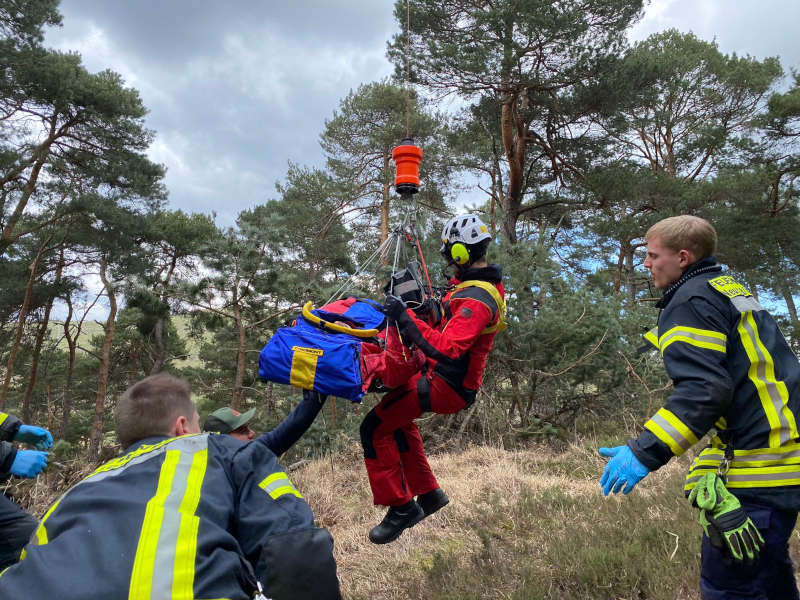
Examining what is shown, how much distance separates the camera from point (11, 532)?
3.70m

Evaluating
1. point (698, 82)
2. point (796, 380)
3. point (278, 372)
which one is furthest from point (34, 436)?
point (698, 82)

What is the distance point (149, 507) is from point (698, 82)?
2163 centimetres

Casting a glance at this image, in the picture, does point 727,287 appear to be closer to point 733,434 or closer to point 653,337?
point 653,337

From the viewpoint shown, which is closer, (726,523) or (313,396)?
(726,523)

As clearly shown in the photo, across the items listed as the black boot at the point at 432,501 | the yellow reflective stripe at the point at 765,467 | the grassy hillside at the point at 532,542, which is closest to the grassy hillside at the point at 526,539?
the grassy hillside at the point at 532,542

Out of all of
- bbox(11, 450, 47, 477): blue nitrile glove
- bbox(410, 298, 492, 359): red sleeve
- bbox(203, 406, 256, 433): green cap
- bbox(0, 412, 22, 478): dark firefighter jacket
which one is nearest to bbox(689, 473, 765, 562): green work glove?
bbox(410, 298, 492, 359): red sleeve

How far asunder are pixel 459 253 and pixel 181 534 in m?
2.84

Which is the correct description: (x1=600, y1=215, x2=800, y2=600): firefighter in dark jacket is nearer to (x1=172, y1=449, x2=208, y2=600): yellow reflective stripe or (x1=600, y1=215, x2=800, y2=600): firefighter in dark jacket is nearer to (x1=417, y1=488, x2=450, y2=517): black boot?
(x1=172, y1=449, x2=208, y2=600): yellow reflective stripe

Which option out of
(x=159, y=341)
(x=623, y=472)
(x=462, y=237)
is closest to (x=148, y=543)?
(x=623, y=472)

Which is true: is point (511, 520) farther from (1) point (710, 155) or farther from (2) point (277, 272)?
(1) point (710, 155)

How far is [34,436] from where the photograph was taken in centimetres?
399

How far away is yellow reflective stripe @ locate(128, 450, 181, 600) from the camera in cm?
137

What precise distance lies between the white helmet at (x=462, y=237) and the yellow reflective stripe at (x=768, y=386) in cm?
205

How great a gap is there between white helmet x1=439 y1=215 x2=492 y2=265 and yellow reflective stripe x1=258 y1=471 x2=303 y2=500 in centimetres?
246
